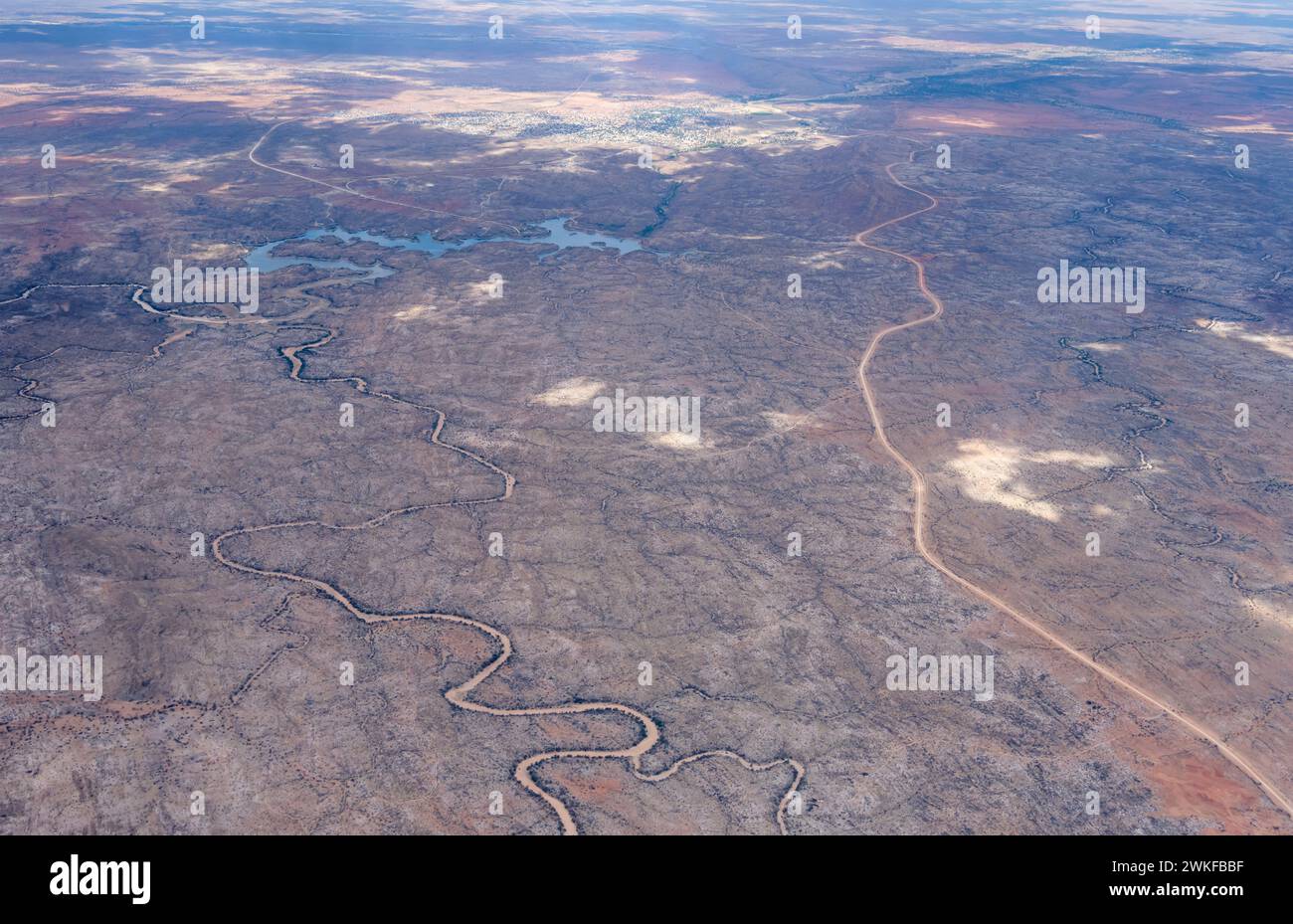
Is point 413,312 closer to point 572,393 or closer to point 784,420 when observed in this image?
point 572,393

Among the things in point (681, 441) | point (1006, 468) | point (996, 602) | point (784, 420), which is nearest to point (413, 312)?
point (681, 441)

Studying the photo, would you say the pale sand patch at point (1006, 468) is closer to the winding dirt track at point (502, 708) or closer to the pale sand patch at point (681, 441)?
the pale sand patch at point (681, 441)

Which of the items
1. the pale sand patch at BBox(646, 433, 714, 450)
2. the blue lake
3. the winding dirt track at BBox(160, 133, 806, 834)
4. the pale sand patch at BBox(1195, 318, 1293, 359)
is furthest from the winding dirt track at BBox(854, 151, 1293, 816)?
the blue lake

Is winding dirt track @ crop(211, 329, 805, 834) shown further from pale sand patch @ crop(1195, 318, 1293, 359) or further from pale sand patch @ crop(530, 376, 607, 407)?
pale sand patch @ crop(1195, 318, 1293, 359)

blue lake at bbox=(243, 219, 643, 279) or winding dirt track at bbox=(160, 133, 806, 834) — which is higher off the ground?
blue lake at bbox=(243, 219, 643, 279)

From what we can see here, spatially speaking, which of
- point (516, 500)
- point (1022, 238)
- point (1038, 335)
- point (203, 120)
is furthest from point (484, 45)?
point (516, 500)

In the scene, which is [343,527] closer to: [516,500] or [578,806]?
[516,500]

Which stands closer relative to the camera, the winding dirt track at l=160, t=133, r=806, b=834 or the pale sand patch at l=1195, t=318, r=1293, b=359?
the winding dirt track at l=160, t=133, r=806, b=834

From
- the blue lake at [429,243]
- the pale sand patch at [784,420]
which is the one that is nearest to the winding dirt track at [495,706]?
the pale sand patch at [784,420]

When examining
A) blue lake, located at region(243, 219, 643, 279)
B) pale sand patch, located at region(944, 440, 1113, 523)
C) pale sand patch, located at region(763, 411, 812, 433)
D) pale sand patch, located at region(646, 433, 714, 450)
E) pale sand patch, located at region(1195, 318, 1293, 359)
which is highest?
blue lake, located at region(243, 219, 643, 279)
